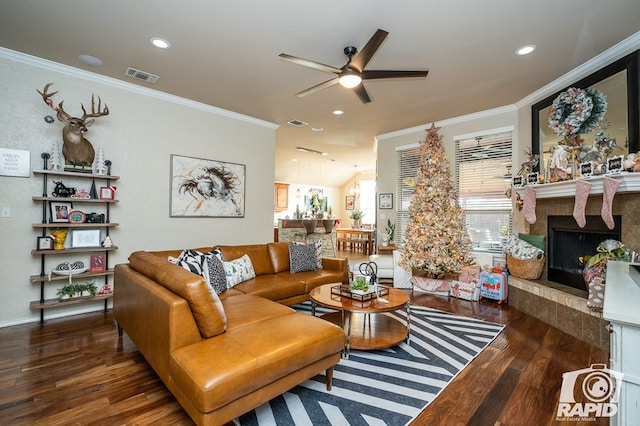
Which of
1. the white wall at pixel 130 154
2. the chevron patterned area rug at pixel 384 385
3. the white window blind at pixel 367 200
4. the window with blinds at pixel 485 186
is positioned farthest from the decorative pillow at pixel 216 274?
the white window blind at pixel 367 200

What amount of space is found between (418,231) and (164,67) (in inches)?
166

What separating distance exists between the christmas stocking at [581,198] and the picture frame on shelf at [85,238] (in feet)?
18.1

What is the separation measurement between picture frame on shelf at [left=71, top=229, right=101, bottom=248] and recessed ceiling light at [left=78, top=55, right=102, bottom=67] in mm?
1959

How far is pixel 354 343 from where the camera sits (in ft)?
8.89

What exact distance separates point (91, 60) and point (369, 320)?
4.28 meters

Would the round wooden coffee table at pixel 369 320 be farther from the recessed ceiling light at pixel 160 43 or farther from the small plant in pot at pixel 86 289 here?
the recessed ceiling light at pixel 160 43

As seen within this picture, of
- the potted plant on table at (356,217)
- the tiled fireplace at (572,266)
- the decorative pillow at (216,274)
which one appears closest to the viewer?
the tiled fireplace at (572,266)

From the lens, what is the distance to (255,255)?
12.9 feet

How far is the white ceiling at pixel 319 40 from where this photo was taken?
2420 mm

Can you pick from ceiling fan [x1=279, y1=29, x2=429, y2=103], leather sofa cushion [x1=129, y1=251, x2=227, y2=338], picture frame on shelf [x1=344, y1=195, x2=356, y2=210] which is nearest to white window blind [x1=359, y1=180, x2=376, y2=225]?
picture frame on shelf [x1=344, y1=195, x2=356, y2=210]

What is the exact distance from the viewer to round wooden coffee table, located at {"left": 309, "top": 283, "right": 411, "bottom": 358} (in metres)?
2.60

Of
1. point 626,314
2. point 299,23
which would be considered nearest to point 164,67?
point 299,23

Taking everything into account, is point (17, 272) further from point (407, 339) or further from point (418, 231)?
point (418, 231)

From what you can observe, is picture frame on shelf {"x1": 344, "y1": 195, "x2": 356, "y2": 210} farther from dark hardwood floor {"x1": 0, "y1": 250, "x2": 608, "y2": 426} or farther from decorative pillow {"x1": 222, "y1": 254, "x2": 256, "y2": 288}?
dark hardwood floor {"x1": 0, "y1": 250, "x2": 608, "y2": 426}
